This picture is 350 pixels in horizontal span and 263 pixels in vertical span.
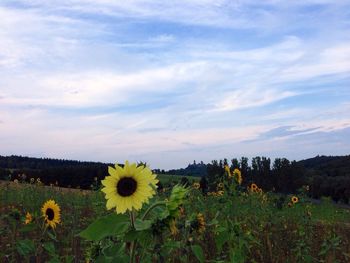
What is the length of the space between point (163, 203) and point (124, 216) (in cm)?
12

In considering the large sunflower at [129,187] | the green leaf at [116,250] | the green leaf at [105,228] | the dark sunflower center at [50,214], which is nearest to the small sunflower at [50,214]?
the dark sunflower center at [50,214]

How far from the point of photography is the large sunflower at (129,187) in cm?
155

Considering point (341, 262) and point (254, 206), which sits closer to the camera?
point (341, 262)

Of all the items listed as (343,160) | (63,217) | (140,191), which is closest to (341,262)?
(63,217)

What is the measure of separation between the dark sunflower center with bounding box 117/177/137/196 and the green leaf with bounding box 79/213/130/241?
0.51 feet

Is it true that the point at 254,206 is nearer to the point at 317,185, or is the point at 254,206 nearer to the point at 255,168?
the point at 255,168

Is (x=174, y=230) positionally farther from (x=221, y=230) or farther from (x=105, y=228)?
(x=221, y=230)

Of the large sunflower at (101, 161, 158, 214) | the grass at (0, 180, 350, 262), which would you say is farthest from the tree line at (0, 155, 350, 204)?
the large sunflower at (101, 161, 158, 214)

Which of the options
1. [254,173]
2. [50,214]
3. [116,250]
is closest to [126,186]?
[116,250]

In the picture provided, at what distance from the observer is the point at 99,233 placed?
1.37 m

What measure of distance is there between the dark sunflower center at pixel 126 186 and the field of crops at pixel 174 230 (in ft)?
0.22

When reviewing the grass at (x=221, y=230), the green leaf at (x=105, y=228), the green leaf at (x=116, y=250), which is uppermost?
the green leaf at (x=105, y=228)

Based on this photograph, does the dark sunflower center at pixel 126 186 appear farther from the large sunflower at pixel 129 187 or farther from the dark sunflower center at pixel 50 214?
the dark sunflower center at pixel 50 214

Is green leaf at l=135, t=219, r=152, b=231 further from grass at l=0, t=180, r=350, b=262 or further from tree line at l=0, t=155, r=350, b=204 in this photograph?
tree line at l=0, t=155, r=350, b=204
